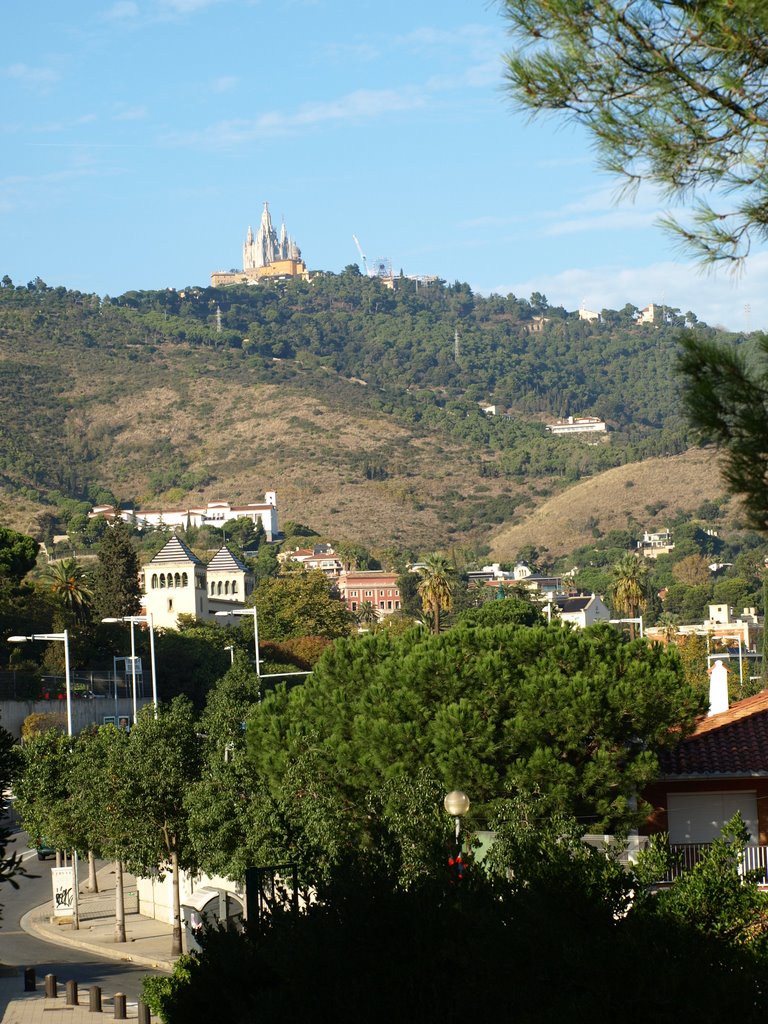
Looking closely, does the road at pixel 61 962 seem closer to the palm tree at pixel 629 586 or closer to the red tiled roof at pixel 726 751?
the red tiled roof at pixel 726 751

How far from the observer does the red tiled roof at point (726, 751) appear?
3022 cm

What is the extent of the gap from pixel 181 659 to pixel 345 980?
85805mm

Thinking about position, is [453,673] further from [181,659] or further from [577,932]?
[181,659]

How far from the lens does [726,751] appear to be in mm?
31031

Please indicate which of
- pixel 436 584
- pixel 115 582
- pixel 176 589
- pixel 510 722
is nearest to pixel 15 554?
pixel 115 582

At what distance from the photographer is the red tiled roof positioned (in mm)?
30219

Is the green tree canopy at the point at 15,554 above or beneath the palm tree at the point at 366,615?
above

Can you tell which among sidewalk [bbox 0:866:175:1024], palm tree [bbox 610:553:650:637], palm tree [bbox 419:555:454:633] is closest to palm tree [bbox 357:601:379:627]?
palm tree [bbox 610:553:650:637]

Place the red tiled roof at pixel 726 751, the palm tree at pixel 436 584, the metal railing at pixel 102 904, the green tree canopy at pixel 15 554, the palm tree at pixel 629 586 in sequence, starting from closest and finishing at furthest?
the red tiled roof at pixel 726 751, the metal railing at pixel 102 904, the green tree canopy at pixel 15 554, the palm tree at pixel 436 584, the palm tree at pixel 629 586

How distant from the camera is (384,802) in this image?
80.8ft

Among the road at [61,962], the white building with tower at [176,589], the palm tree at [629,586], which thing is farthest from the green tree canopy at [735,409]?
the white building with tower at [176,589]

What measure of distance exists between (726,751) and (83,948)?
1496 cm

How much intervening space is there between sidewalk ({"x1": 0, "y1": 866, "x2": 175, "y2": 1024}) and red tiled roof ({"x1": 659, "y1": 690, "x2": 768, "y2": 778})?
10562 millimetres

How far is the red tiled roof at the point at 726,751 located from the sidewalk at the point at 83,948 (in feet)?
34.7
